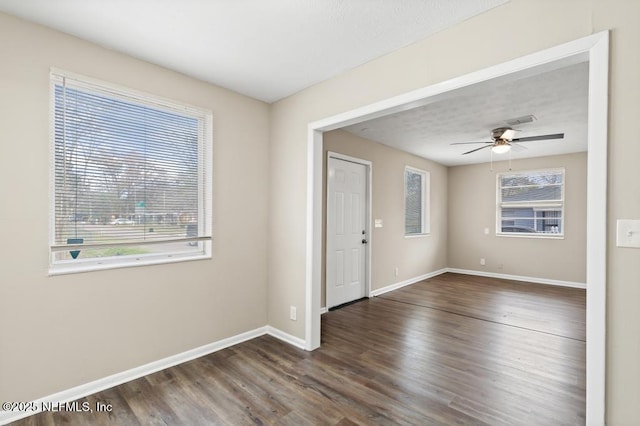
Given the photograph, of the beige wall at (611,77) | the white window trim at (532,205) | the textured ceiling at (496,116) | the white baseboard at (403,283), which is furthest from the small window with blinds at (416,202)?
the beige wall at (611,77)

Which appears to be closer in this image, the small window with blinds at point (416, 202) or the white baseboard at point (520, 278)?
the white baseboard at point (520, 278)

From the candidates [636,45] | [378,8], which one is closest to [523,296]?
[636,45]

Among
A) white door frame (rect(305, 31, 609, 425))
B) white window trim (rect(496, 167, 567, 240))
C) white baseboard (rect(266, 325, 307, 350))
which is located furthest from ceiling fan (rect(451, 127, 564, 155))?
white baseboard (rect(266, 325, 307, 350))

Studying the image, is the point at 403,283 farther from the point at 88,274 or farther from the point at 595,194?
the point at 88,274

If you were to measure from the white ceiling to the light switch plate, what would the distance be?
1464 mm

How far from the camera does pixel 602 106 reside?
1511 millimetres

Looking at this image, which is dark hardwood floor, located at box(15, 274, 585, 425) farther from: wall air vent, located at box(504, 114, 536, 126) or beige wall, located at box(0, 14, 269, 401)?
wall air vent, located at box(504, 114, 536, 126)

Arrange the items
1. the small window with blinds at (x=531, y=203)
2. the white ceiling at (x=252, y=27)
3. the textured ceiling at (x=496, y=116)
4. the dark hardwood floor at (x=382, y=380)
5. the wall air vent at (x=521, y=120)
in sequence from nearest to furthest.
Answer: the white ceiling at (x=252, y=27) → the dark hardwood floor at (x=382, y=380) → the textured ceiling at (x=496, y=116) → the wall air vent at (x=521, y=120) → the small window with blinds at (x=531, y=203)

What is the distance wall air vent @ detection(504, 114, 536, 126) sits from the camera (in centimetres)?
377

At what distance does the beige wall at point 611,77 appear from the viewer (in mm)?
1453

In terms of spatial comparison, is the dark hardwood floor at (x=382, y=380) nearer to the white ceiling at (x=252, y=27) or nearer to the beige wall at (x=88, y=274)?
the beige wall at (x=88, y=274)

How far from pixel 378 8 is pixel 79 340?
3138 millimetres

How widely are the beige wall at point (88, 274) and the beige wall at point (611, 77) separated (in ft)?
4.18

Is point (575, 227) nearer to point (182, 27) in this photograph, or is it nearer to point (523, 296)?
point (523, 296)
